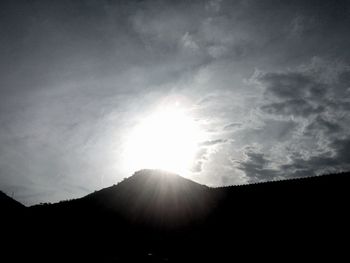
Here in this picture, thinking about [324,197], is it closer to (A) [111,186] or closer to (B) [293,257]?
(B) [293,257]

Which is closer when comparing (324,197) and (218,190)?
(324,197)

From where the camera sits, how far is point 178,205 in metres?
19.5

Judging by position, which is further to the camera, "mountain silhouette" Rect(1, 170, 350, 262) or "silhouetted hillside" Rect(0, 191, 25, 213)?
"silhouetted hillside" Rect(0, 191, 25, 213)

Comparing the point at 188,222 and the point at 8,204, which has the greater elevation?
the point at 8,204

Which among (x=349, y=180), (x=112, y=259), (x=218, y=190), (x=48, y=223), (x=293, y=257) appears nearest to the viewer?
(x=112, y=259)

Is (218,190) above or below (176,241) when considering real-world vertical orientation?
above

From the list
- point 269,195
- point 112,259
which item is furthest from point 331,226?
point 112,259

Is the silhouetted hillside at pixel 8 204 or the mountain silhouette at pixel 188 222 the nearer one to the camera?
the mountain silhouette at pixel 188 222

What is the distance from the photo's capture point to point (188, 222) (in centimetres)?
1808

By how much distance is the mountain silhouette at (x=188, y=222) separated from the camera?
47.0 feet

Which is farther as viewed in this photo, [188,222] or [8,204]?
[8,204]

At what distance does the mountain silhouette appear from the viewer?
14.3m

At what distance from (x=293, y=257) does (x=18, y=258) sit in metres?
16.6

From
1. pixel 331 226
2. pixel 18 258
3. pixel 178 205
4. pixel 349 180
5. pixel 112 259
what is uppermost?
pixel 349 180
